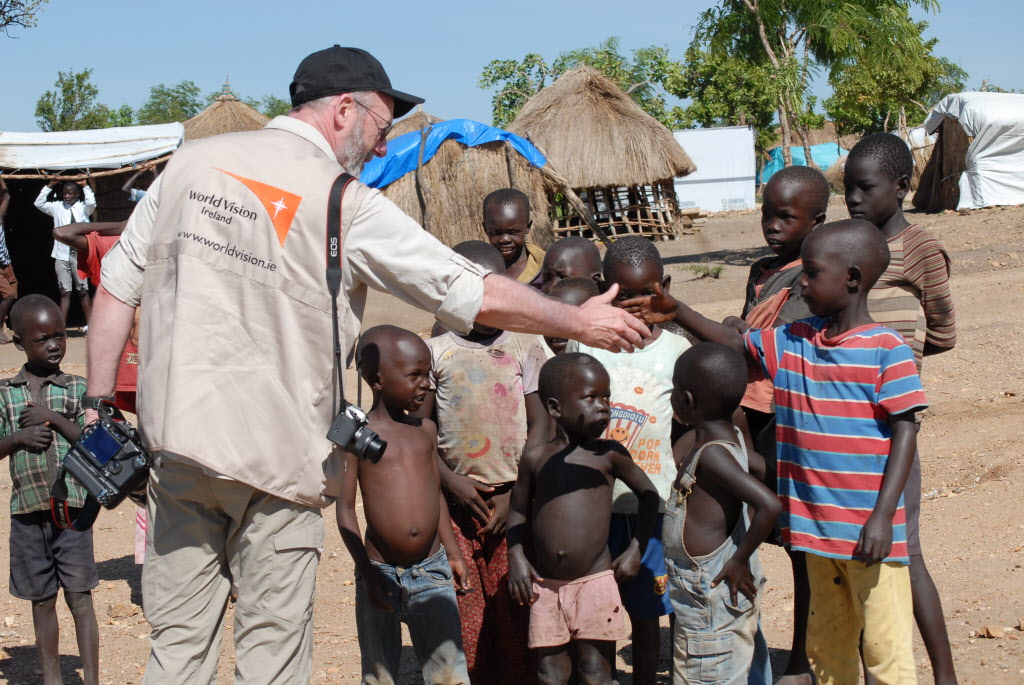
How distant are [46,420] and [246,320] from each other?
1.91 m

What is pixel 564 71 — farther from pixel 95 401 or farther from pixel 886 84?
pixel 95 401

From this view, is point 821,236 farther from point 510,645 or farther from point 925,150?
point 925,150

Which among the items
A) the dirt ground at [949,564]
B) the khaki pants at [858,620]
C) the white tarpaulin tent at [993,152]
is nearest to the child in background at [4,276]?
the dirt ground at [949,564]

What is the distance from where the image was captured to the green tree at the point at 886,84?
62.2ft

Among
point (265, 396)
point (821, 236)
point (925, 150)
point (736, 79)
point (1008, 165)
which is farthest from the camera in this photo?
point (736, 79)

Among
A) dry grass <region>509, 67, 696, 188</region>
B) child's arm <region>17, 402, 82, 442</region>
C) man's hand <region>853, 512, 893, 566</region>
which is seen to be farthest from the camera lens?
dry grass <region>509, 67, 696, 188</region>

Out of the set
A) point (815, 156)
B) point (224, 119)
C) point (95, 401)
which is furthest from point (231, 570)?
point (815, 156)

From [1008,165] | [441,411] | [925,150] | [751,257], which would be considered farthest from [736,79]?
[441,411]

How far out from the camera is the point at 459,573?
3668mm

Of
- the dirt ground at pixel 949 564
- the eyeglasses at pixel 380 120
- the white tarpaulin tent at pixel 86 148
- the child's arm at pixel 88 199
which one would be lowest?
the dirt ground at pixel 949 564

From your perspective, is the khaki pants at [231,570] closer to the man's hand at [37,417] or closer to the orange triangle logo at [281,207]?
the orange triangle logo at [281,207]

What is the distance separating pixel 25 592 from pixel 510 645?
1.97 m

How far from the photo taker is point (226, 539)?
2.68 meters

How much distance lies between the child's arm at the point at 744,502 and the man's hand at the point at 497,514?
918 millimetres
